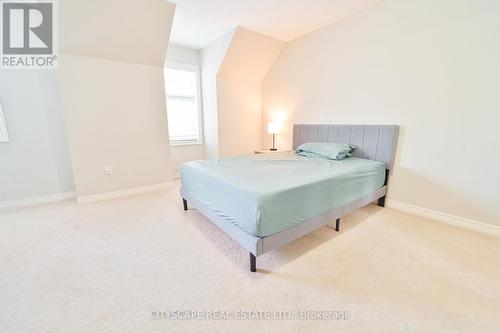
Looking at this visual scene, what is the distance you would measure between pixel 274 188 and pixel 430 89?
7.03 feet

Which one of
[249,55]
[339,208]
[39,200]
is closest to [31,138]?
[39,200]

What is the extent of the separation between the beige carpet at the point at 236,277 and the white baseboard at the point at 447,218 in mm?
112

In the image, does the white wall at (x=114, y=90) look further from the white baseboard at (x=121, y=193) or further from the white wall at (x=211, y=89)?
the white wall at (x=211, y=89)

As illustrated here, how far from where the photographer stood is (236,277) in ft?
4.85

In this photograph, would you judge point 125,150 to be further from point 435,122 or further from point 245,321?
point 435,122

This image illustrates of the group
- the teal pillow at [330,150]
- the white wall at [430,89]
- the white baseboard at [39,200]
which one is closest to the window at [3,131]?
the white baseboard at [39,200]

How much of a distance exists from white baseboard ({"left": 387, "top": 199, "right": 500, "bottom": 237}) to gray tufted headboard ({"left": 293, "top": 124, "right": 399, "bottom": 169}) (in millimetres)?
508

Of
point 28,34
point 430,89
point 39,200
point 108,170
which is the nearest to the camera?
point 430,89

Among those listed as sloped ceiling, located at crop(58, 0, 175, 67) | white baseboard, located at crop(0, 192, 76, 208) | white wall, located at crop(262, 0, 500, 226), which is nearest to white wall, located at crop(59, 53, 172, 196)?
sloped ceiling, located at crop(58, 0, 175, 67)

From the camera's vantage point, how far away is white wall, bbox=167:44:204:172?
3738mm

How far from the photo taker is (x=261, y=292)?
135 cm

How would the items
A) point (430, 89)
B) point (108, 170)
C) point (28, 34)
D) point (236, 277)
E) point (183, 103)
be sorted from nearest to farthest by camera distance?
point (236, 277) → point (430, 89) → point (28, 34) → point (108, 170) → point (183, 103)

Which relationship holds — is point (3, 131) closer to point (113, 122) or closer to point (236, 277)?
point (113, 122)

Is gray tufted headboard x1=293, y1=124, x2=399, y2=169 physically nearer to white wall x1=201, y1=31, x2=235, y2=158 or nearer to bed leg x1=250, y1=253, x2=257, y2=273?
white wall x1=201, y1=31, x2=235, y2=158
